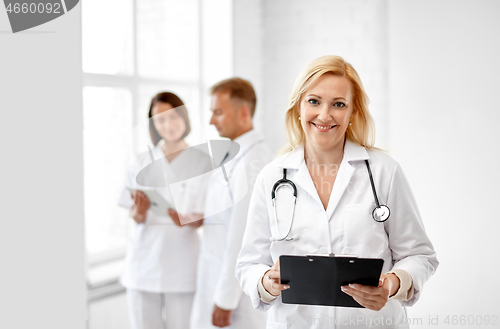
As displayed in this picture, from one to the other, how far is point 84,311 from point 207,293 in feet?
1.78

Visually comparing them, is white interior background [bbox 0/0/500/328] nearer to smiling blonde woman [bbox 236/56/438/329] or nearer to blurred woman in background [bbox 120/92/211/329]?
blurred woman in background [bbox 120/92/211/329]

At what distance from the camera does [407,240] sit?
135 centimetres

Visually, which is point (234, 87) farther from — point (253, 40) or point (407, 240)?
point (253, 40)

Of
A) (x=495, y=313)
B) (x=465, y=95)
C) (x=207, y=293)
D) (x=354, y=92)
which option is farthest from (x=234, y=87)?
(x=495, y=313)

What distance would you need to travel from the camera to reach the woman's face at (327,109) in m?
1.39

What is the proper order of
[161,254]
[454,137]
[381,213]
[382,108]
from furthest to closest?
[382,108] → [454,137] → [161,254] → [381,213]

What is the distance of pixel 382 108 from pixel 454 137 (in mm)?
579

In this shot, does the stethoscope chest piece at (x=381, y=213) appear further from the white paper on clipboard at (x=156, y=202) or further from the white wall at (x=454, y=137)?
the white wall at (x=454, y=137)

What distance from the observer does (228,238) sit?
1983mm

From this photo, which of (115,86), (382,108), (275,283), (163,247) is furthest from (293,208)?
(382,108)

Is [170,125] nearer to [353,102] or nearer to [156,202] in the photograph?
[156,202]

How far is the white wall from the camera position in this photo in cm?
264

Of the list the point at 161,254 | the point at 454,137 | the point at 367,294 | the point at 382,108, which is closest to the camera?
the point at 367,294

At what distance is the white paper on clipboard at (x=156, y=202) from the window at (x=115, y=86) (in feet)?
1.27
